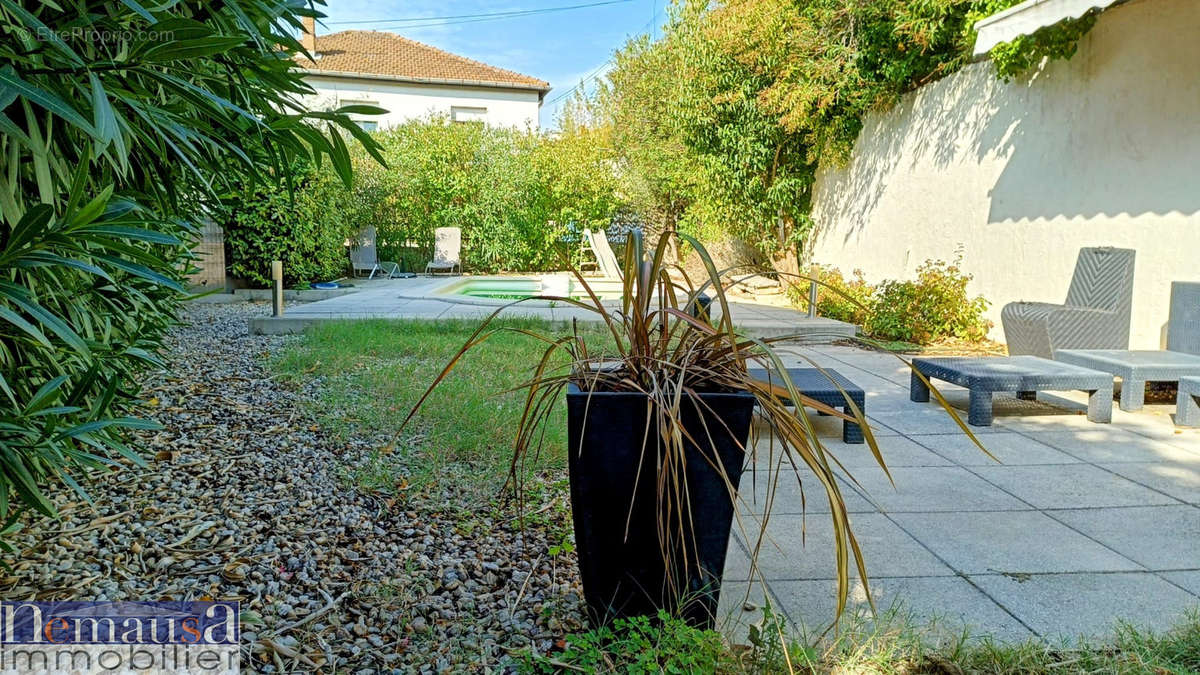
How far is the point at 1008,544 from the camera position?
7.63 feet

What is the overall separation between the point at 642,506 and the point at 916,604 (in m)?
0.87

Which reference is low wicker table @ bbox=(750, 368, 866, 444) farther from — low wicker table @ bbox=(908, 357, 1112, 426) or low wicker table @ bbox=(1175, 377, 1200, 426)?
low wicker table @ bbox=(1175, 377, 1200, 426)

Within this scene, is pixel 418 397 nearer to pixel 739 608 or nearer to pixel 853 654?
pixel 739 608

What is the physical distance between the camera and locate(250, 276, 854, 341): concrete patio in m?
6.28

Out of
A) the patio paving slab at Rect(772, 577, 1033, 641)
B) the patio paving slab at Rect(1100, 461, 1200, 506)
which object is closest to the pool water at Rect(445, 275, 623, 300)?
the patio paving slab at Rect(1100, 461, 1200, 506)

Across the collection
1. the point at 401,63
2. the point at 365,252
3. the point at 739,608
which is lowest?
the point at 739,608

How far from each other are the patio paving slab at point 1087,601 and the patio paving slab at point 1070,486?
0.64 metres

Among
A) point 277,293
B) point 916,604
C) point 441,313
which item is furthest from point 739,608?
point 441,313

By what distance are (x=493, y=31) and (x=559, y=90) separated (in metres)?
7.65

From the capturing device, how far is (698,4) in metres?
10.1

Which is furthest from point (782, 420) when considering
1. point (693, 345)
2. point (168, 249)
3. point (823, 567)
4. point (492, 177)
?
point (492, 177)

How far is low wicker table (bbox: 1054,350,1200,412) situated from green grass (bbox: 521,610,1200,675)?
9.19ft

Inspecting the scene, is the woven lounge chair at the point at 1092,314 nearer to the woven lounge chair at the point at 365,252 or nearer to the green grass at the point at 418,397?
the green grass at the point at 418,397

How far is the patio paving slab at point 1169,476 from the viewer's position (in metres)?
2.83
